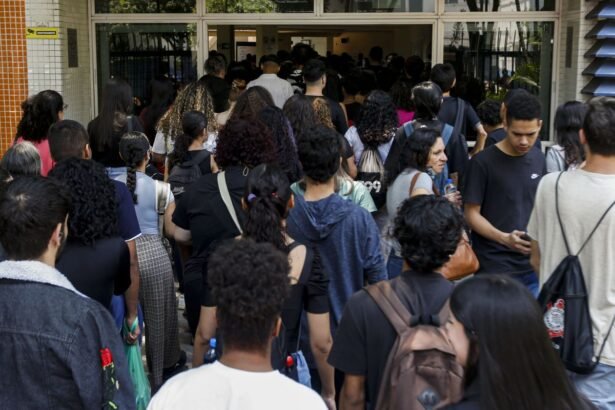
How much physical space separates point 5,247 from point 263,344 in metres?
1.13

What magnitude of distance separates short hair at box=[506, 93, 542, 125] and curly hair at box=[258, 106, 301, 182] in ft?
4.38

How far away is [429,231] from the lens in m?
3.35

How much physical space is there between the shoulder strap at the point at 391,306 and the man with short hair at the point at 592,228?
3.04 ft

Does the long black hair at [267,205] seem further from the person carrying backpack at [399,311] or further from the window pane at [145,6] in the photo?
the window pane at [145,6]

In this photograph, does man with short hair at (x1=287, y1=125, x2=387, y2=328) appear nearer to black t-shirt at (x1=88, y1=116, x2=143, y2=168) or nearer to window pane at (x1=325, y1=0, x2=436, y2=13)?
black t-shirt at (x1=88, y1=116, x2=143, y2=168)

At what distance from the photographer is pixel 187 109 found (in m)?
7.28

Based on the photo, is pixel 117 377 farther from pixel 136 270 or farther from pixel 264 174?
pixel 136 270

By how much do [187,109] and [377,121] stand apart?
168 cm

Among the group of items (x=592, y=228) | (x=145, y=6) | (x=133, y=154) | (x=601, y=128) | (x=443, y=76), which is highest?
(x=145, y=6)

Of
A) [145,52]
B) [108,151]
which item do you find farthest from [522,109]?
[145,52]

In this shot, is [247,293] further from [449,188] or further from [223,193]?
[449,188]

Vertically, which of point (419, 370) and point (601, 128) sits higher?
point (601, 128)

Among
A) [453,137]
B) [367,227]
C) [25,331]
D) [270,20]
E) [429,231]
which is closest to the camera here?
[25,331]

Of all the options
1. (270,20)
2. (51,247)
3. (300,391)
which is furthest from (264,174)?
(270,20)
